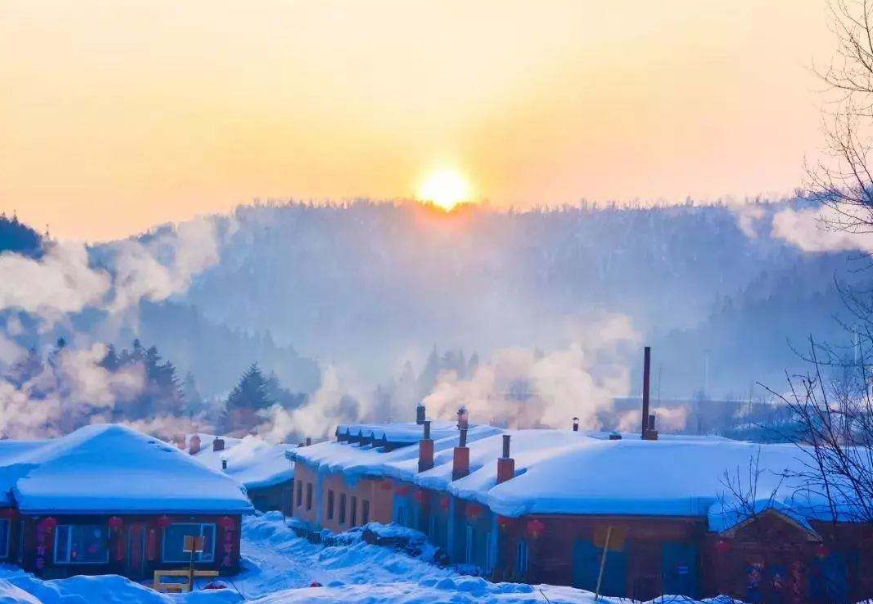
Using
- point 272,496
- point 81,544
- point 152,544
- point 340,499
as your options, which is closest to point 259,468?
point 272,496

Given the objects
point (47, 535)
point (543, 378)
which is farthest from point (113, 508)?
point (543, 378)

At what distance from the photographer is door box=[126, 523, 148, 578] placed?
36219 millimetres

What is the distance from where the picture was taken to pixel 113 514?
36125mm

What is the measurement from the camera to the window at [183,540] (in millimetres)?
36844

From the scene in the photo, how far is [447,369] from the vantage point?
192 metres

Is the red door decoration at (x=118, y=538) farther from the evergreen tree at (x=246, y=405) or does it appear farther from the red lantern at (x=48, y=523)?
the evergreen tree at (x=246, y=405)

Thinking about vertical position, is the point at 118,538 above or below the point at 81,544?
above

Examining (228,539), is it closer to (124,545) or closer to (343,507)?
(124,545)

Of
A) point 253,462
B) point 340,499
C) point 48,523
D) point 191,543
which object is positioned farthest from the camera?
point 253,462

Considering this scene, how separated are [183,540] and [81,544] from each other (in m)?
2.80

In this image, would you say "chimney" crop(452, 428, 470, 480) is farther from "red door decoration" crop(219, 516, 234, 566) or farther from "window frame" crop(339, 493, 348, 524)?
"window frame" crop(339, 493, 348, 524)

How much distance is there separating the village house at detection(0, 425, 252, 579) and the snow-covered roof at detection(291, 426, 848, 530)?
22.4 ft

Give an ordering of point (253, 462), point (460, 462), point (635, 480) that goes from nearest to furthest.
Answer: point (635, 480) → point (460, 462) → point (253, 462)

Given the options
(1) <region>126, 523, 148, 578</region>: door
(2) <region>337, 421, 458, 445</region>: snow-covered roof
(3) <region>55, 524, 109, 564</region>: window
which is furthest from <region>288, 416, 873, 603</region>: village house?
(2) <region>337, 421, 458, 445</region>: snow-covered roof
